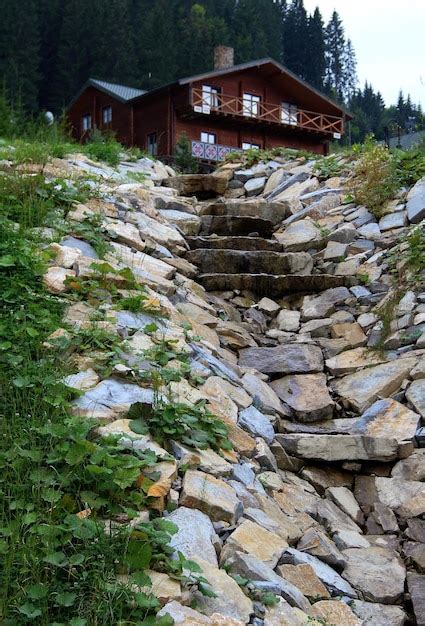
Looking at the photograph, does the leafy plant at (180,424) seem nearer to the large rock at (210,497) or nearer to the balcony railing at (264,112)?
the large rock at (210,497)

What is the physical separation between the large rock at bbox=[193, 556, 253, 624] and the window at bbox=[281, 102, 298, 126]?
89.3 feet

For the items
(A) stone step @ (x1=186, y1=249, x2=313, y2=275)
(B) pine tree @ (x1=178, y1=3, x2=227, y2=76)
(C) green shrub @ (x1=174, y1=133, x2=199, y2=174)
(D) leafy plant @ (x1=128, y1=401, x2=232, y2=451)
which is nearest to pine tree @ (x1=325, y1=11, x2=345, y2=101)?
(B) pine tree @ (x1=178, y1=3, x2=227, y2=76)

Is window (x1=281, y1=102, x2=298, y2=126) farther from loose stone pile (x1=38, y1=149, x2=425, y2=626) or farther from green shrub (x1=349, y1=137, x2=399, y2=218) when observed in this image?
loose stone pile (x1=38, y1=149, x2=425, y2=626)

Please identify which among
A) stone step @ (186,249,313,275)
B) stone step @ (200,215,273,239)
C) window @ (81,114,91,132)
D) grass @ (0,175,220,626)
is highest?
window @ (81,114,91,132)

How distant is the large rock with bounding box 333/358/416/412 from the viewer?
21.4 ft

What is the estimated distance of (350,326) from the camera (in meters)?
7.91

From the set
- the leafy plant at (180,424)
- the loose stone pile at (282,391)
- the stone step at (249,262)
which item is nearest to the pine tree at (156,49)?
the loose stone pile at (282,391)

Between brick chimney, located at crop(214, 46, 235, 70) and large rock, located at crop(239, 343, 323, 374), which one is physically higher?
brick chimney, located at crop(214, 46, 235, 70)

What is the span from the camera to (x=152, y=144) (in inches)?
1093

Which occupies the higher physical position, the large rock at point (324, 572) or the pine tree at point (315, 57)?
the pine tree at point (315, 57)

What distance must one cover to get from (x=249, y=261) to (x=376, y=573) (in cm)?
539

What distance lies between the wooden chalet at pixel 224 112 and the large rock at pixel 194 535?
22.5 metres

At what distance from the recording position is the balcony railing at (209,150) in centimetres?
2556

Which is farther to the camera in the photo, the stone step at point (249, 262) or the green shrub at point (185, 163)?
the green shrub at point (185, 163)
